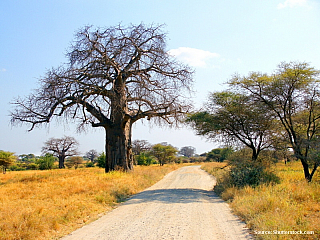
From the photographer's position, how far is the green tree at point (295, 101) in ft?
34.9

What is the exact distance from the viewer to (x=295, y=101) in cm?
1124

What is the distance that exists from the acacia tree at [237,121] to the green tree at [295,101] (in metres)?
0.49

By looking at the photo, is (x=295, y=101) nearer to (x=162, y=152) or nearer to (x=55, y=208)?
(x=55, y=208)

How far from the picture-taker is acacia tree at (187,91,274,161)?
11.9m

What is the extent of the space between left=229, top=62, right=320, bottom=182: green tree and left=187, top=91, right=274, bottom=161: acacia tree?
1.60ft

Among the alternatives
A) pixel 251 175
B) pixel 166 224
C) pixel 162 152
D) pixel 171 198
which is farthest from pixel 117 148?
pixel 162 152

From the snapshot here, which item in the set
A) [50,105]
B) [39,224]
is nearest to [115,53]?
[50,105]

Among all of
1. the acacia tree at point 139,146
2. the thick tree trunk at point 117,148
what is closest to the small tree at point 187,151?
the acacia tree at point 139,146

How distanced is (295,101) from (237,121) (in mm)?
2635

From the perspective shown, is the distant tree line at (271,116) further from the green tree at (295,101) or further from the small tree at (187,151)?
the small tree at (187,151)

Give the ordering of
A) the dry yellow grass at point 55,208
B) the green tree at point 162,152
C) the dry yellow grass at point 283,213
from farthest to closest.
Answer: the green tree at point 162,152, the dry yellow grass at point 55,208, the dry yellow grass at point 283,213

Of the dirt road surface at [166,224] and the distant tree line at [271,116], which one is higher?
→ the distant tree line at [271,116]

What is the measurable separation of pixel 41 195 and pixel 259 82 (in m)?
9.94

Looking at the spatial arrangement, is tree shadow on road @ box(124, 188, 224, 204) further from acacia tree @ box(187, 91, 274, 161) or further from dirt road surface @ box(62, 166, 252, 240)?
acacia tree @ box(187, 91, 274, 161)
